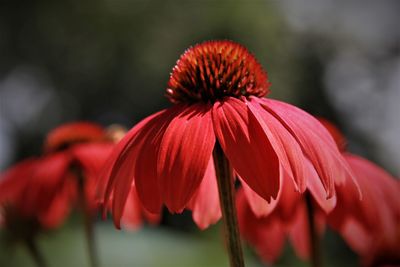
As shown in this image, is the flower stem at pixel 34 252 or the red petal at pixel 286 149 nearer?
the red petal at pixel 286 149

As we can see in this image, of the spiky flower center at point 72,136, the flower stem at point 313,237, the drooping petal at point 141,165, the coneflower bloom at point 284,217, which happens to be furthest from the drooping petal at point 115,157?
the spiky flower center at point 72,136

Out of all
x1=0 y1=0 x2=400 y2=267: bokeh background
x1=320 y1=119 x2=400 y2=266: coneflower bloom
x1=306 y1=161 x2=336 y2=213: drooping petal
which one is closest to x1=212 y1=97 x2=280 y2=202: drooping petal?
x1=306 y1=161 x2=336 y2=213: drooping petal

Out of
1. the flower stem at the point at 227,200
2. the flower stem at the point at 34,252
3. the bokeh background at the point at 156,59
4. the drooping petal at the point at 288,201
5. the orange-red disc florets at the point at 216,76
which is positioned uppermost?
the orange-red disc florets at the point at 216,76

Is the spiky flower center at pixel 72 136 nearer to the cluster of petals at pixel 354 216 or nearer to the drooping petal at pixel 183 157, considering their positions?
the cluster of petals at pixel 354 216

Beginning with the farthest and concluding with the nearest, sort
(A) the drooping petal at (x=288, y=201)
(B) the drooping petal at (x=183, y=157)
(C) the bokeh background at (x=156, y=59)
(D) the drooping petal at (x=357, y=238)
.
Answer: (C) the bokeh background at (x=156, y=59) → (D) the drooping petal at (x=357, y=238) → (A) the drooping petal at (x=288, y=201) → (B) the drooping petal at (x=183, y=157)

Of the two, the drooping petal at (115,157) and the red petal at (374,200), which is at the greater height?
the drooping petal at (115,157)

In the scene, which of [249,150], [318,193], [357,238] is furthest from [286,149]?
[357,238]

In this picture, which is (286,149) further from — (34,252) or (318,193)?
(34,252)

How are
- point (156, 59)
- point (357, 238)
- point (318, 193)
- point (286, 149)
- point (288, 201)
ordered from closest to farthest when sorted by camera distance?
point (286, 149) < point (318, 193) < point (288, 201) < point (357, 238) < point (156, 59)

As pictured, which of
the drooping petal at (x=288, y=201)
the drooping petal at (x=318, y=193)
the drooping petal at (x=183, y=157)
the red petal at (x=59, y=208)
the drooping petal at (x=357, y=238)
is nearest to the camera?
the drooping petal at (x=183, y=157)
